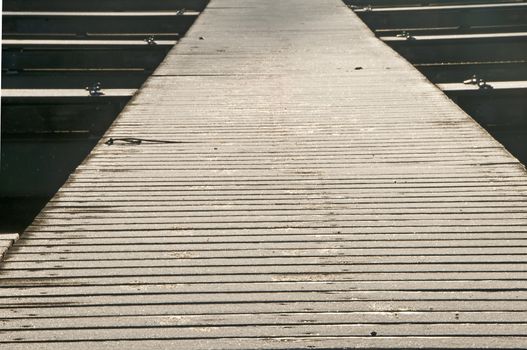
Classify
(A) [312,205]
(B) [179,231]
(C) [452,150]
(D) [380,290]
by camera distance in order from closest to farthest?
(D) [380,290]
(B) [179,231]
(A) [312,205]
(C) [452,150]

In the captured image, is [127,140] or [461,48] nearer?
[127,140]

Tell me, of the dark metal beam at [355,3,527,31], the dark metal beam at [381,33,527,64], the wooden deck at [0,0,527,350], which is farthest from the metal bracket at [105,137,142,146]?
the dark metal beam at [355,3,527,31]

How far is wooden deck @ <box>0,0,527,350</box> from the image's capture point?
5.39 meters

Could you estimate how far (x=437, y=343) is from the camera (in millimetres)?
5113

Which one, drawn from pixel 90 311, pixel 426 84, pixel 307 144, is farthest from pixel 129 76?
pixel 90 311

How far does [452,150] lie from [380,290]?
4.20 metres

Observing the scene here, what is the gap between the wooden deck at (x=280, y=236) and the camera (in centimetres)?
539

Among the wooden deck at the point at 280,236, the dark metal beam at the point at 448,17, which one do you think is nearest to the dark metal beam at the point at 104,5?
the dark metal beam at the point at 448,17

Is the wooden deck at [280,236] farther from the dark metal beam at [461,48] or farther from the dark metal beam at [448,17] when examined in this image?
the dark metal beam at [448,17]

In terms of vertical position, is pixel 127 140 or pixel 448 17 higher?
pixel 127 140

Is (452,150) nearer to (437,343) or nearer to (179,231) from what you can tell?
(179,231)

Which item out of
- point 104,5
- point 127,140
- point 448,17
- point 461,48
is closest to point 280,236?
point 127,140

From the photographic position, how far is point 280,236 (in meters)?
7.02

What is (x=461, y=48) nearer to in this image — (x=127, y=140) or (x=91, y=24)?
(x=91, y=24)
